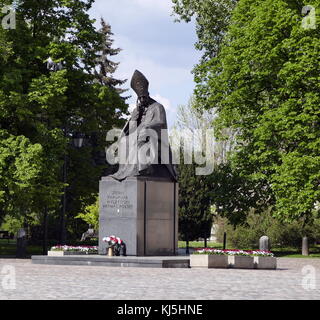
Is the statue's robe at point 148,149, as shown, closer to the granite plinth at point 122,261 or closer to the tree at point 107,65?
the granite plinth at point 122,261

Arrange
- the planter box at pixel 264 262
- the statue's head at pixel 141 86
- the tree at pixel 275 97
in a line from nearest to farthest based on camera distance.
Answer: the planter box at pixel 264 262
the statue's head at pixel 141 86
the tree at pixel 275 97

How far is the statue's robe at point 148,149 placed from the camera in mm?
25469

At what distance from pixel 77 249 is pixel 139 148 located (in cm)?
438

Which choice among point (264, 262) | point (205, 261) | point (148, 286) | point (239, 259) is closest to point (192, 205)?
point (264, 262)

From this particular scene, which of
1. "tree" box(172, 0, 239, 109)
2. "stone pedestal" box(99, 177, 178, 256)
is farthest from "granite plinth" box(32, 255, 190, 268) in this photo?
"tree" box(172, 0, 239, 109)

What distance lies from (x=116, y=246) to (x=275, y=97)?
15587 millimetres

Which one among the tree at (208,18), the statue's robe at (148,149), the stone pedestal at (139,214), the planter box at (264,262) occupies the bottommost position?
the planter box at (264,262)

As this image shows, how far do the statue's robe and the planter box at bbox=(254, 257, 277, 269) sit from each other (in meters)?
4.01

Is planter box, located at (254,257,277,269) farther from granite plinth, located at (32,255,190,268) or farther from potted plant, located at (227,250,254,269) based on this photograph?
granite plinth, located at (32,255,190,268)

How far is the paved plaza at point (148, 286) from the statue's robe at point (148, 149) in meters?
4.88

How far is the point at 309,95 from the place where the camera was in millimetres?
33844

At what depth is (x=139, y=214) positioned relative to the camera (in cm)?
2491

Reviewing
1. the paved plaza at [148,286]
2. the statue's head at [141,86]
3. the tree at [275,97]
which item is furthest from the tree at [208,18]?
the paved plaza at [148,286]
